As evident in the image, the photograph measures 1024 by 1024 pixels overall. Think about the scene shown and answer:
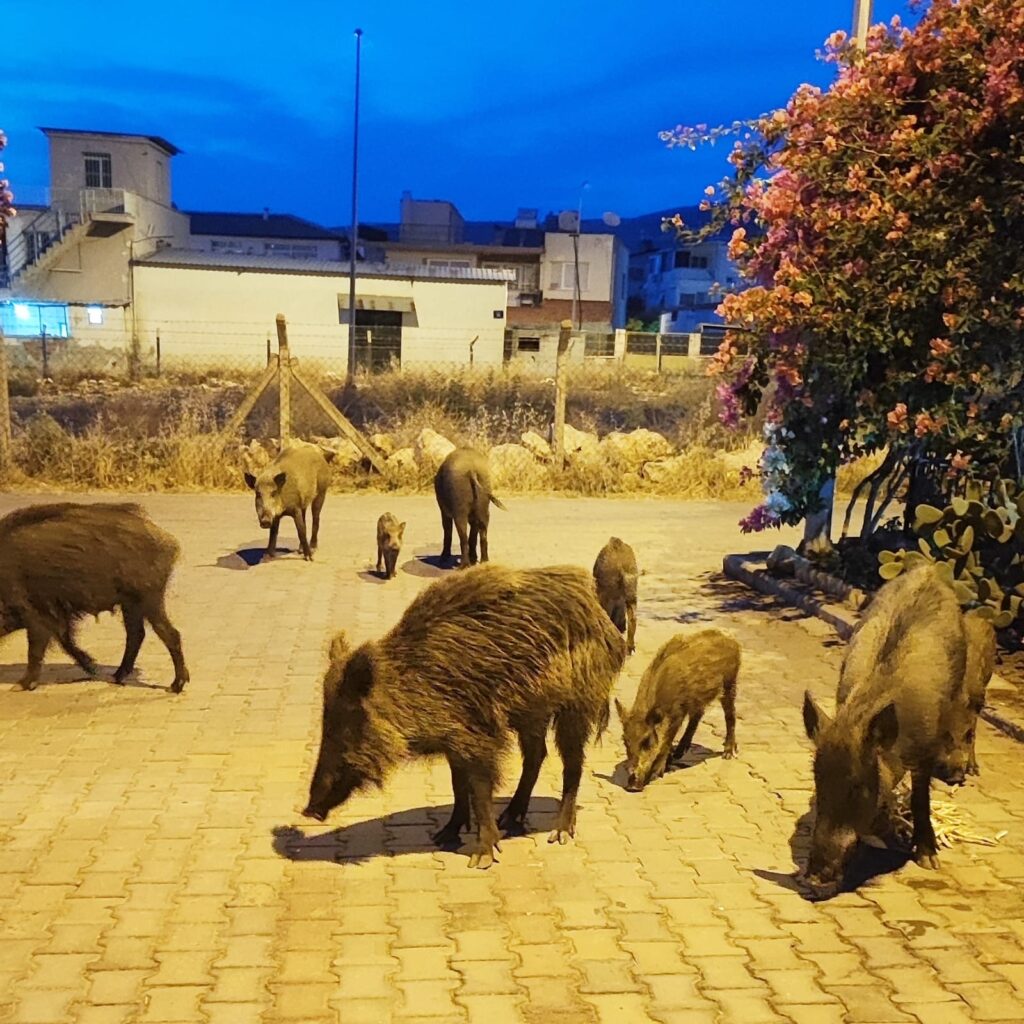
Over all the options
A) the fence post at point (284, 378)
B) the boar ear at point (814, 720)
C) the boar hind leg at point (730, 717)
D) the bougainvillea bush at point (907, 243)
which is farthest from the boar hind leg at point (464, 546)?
the boar ear at point (814, 720)

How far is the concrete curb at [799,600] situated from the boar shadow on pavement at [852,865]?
190cm

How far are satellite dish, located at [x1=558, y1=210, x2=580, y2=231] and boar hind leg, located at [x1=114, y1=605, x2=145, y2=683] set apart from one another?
42.2 metres

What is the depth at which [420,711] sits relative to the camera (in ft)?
13.4

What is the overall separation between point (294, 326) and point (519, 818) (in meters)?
30.9

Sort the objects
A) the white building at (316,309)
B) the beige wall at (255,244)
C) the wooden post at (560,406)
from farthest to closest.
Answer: the beige wall at (255,244), the white building at (316,309), the wooden post at (560,406)

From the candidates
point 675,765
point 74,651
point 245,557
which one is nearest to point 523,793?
point 675,765

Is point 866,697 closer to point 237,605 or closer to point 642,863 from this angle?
point 642,863

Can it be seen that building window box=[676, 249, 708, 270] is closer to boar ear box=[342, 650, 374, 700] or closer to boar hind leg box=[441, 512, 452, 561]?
boar hind leg box=[441, 512, 452, 561]


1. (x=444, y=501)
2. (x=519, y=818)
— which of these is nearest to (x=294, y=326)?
(x=444, y=501)

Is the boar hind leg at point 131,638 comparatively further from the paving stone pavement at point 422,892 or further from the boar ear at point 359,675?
the boar ear at point 359,675

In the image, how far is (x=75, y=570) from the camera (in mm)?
6023

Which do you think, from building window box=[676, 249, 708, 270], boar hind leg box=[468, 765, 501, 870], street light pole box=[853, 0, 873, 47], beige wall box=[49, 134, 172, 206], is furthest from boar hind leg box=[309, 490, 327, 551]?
building window box=[676, 249, 708, 270]

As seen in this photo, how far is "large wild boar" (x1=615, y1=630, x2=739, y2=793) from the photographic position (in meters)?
5.11

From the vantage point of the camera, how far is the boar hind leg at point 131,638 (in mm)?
6316
